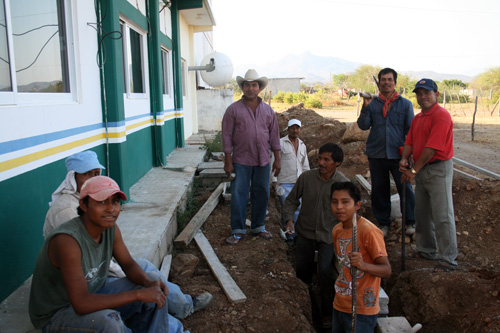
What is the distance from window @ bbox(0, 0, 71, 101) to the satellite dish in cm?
1041

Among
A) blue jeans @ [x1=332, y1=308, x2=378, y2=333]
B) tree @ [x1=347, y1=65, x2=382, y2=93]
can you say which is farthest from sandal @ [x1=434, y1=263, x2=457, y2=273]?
tree @ [x1=347, y1=65, x2=382, y2=93]

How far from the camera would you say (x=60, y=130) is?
13.1 feet

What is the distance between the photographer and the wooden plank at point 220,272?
3.75 m

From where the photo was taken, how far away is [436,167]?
4316 mm

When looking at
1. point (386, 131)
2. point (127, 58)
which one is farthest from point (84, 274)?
point (127, 58)

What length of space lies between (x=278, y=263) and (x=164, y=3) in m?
7.74

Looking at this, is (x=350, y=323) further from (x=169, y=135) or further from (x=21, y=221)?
(x=169, y=135)

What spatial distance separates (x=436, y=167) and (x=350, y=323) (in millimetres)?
2085

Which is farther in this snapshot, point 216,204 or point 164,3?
point 164,3

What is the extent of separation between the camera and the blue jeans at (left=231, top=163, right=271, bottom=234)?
4.97 metres

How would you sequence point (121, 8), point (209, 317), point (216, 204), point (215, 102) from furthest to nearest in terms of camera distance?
point (215, 102)
point (216, 204)
point (121, 8)
point (209, 317)

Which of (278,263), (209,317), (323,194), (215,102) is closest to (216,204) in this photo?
(278,263)

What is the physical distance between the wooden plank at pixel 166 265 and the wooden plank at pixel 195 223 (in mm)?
442

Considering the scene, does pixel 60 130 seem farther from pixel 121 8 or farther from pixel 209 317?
pixel 121 8
